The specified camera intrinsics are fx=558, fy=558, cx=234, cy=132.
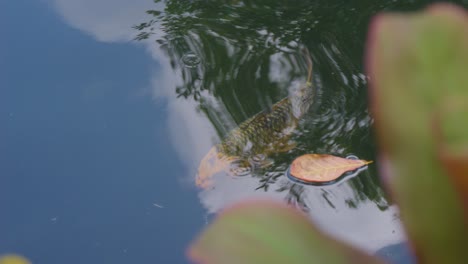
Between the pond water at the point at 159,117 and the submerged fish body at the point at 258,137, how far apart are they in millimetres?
12

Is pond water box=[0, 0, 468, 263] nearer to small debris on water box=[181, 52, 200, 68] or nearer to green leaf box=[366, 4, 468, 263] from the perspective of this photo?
small debris on water box=[181, 52, 200, 68]

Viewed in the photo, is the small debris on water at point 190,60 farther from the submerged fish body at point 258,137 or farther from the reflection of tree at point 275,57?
the submerged fish body at point 258,137

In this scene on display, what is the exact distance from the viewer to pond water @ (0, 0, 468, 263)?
2.21ft

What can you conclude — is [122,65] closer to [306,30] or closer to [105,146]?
[105,146]

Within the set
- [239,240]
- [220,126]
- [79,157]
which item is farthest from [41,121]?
[239,240]

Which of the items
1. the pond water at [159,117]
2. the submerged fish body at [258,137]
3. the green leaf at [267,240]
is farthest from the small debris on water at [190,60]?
the green leaf at [267,240]

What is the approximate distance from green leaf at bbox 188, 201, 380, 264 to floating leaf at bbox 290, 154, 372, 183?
481 millimetres

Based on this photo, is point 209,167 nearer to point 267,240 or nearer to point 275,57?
point 275,57

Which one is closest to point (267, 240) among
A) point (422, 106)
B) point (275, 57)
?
point (422, 106)

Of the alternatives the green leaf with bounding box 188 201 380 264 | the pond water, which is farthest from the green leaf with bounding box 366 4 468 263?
the pond water

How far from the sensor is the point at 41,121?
2.64ft

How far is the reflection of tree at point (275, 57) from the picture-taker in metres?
0.75

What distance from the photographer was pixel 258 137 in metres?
0.76

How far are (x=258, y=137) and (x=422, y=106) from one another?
558mm
